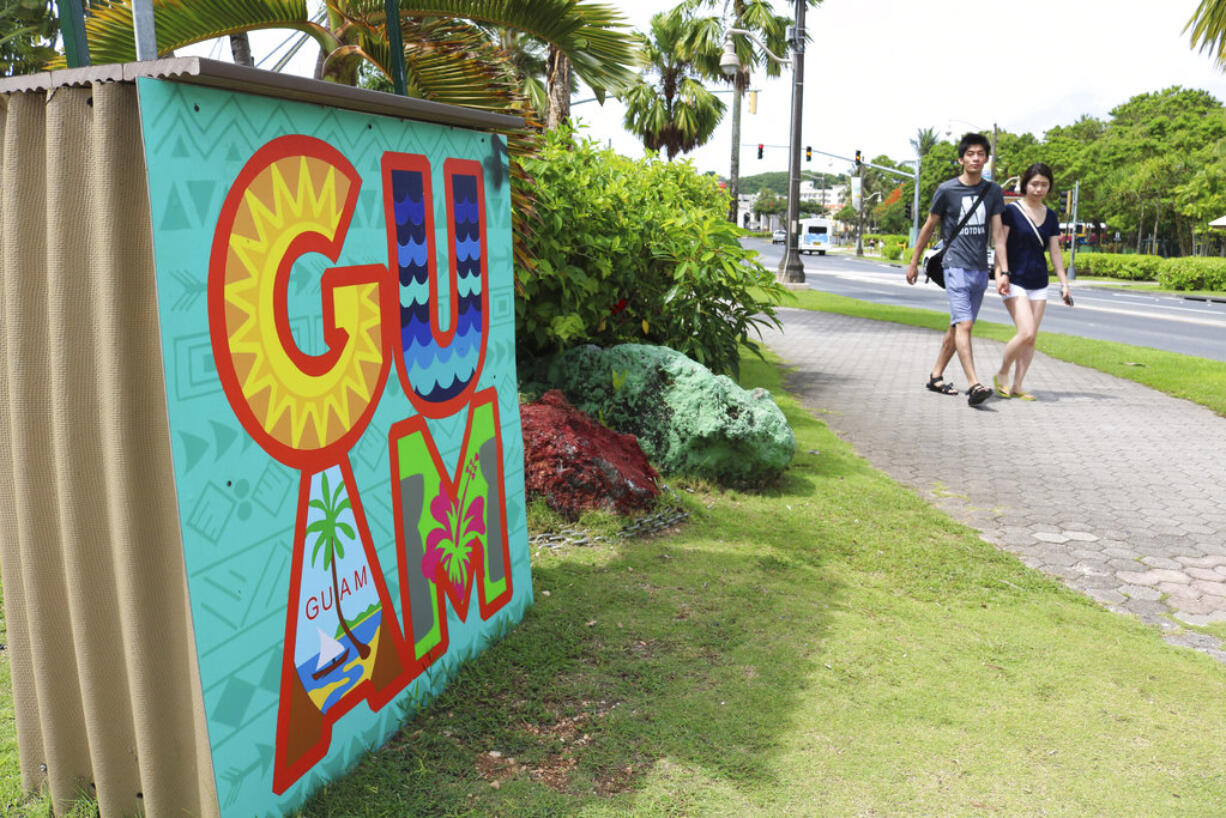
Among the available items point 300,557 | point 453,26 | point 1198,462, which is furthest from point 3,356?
point 1198,462

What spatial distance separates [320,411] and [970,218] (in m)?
7.10

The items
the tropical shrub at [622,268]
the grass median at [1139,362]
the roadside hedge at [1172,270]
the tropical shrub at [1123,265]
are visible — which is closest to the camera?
the tropical shrub at [622,268]

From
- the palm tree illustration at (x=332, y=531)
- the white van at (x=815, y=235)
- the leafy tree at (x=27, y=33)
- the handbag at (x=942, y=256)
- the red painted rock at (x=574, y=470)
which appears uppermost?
the leafy tree at (x=27, y=33)

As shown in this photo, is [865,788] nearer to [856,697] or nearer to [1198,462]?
[856,697]

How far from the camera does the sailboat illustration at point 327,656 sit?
105 inches

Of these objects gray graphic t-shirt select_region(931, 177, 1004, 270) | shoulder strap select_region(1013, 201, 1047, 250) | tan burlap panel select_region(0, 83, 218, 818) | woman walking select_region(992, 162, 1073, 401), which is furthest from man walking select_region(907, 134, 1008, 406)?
tan burlap panel select_region(0, 83, 218, 818)

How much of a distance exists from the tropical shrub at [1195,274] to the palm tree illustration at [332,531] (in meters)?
35.6

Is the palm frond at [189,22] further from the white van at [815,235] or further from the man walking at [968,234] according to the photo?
the white van at [815,235]

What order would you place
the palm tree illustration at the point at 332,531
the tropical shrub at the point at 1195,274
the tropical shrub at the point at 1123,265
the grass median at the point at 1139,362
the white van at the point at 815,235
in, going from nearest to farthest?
the palm tree illustration at the point at 332,531, the grass median at the point at 1139,362, the tropical shrub at the point at 1195,274, the tropical shrub at the point at 1123,265, the white van at the point at 815,235

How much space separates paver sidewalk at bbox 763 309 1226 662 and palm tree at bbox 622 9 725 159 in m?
25.3

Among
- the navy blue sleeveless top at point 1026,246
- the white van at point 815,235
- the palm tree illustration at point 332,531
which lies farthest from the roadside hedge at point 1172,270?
the palm tree illustration at point 332,531

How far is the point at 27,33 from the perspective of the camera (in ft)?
33.9

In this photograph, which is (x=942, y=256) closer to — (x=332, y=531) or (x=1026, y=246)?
(x=1026, y=246)

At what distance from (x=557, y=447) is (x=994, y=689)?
95.4 inches
